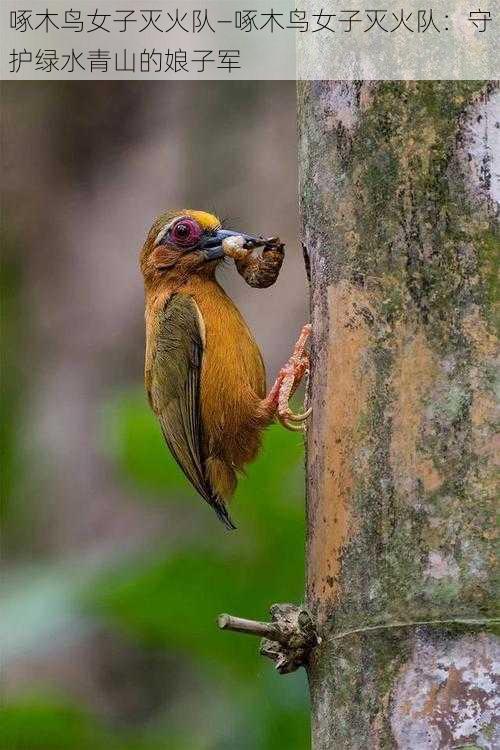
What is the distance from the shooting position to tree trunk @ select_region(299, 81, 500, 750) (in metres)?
2.72

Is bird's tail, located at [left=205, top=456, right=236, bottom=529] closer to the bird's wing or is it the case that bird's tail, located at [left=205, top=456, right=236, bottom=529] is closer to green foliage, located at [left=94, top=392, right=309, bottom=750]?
the bird's wing

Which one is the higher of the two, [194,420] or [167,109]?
[167,109]

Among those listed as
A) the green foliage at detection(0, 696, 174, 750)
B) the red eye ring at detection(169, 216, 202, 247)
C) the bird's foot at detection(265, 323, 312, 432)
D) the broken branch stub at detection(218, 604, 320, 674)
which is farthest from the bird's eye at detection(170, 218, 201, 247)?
the broken branch stub at detection(218, 604, 320, 674)

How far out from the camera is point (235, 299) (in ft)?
25.9

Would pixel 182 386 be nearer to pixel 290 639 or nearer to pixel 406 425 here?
pixel 290 639

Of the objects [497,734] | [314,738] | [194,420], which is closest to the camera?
[497,734]

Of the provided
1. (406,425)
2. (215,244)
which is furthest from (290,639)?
(215,244)

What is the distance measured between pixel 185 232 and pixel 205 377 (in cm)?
62

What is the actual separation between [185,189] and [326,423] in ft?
16.7

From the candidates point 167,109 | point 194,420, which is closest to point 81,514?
point 167,109

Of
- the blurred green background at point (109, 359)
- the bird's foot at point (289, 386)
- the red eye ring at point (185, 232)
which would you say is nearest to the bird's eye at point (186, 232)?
the red eye ring at point (185, 232)

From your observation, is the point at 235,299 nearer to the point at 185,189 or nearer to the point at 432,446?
the point at 185,189

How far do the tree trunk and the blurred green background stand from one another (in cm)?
123

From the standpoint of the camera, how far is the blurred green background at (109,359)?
14.4ft
